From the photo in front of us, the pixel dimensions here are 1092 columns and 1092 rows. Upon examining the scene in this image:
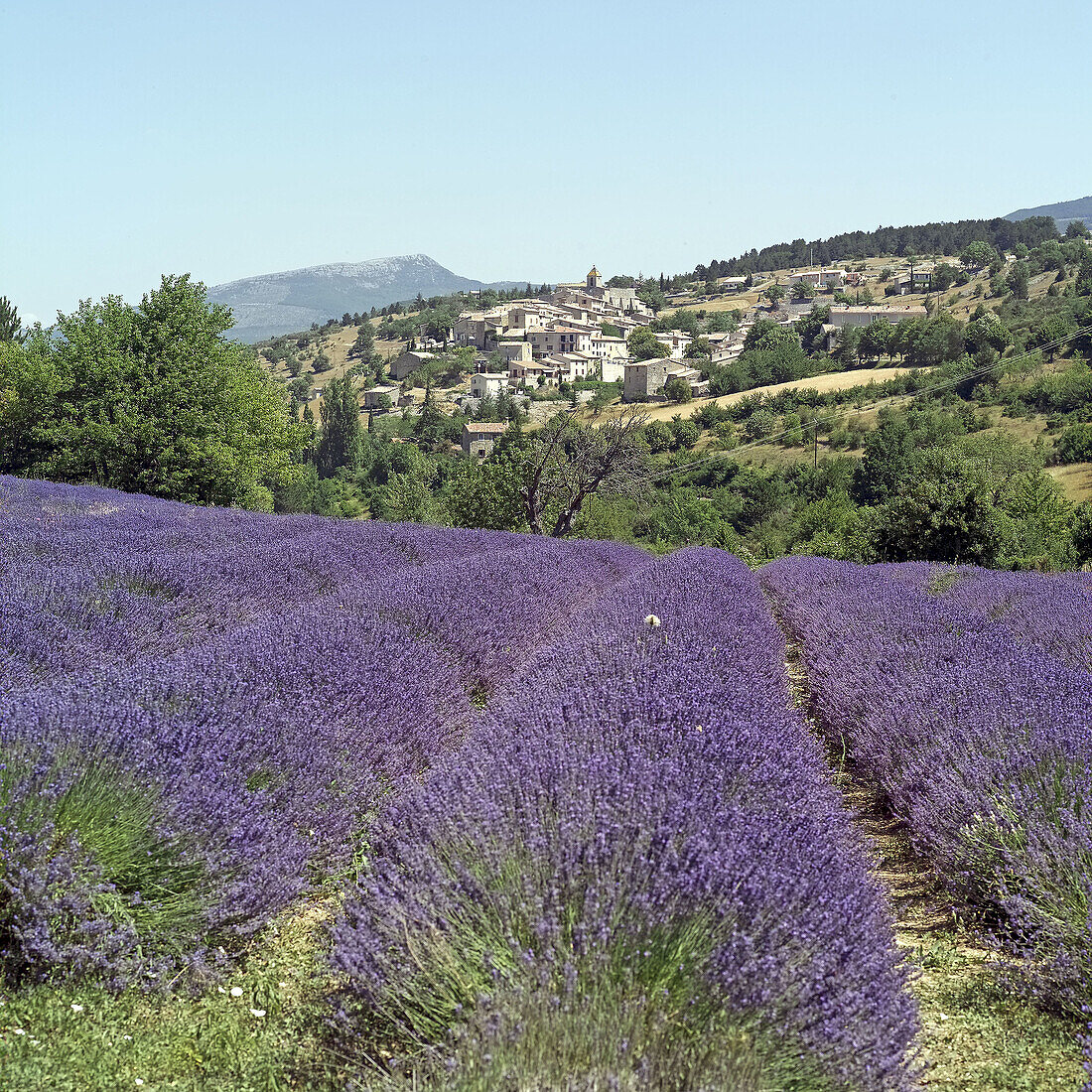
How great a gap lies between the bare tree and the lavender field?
14861mm

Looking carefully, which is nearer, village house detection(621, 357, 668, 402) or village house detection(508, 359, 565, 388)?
village house detection(621, 357, 668, 402)

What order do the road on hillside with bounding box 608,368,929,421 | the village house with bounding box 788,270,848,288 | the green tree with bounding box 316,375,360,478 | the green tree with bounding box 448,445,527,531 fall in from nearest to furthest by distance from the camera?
the green tree with bounding box 448,445,527,531
the road on hillside with bounding box 608,368,929,421
the green tree with bounding box 316,375,360,478
the village house with bounding box 788,270,848,288

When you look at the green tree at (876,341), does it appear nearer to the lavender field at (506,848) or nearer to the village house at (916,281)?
the village house at (916,281)

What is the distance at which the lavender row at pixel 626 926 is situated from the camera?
157cm

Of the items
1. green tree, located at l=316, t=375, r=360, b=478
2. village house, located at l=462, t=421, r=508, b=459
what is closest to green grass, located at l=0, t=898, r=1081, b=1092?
village house, located at l=462, t=421, r=508, b=459

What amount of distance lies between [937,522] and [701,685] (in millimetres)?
11385

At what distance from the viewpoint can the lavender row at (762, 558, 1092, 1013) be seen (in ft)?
7.80

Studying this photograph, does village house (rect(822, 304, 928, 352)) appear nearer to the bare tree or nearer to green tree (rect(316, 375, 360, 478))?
green tree (rect(316, 375, 360, 478))

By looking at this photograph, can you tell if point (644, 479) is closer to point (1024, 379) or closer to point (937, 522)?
point (937, 522)

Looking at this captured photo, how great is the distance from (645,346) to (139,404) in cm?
8615

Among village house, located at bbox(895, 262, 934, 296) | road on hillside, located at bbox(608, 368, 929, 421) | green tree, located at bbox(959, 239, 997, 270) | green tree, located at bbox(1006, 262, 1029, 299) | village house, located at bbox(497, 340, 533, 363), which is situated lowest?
road on hillside, located at bbox(608, 368, 929, 421)

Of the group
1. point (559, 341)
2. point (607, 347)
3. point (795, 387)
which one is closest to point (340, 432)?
point (795, 387)

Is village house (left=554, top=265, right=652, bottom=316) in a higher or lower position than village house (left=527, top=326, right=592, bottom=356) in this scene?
higher

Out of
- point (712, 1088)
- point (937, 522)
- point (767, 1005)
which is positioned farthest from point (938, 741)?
point (937, 522)
